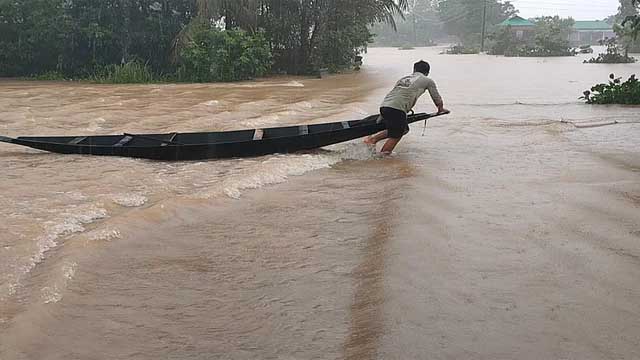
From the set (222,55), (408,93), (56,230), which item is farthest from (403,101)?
(222,55)

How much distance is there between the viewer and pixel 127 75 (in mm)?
20797

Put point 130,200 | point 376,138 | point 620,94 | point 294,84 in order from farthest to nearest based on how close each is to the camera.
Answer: point 294,84 → point 620,94 → point 376,138 → point 130,200

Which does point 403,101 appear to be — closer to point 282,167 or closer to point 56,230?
point 282,167

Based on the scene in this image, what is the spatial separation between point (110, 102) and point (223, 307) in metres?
11.9

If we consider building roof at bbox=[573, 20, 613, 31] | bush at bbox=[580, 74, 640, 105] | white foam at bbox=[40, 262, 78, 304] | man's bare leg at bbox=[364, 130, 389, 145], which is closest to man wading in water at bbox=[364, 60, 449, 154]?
man's bare leg at bbox=[364, 130, 389, 145]

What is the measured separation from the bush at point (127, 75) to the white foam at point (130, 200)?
48.4 ft

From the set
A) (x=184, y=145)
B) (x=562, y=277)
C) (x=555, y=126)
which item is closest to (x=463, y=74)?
(x=555, y=126)

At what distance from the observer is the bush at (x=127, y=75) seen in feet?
68.0

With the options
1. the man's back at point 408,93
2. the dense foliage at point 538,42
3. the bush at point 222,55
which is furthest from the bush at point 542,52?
the man's back at point 408,93

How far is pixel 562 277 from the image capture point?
4.58 meters

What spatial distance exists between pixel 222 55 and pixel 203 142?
12632 mm

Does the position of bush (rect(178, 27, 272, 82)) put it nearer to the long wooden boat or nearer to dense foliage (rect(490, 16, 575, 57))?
the long wooden boat

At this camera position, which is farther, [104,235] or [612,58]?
[612,58]

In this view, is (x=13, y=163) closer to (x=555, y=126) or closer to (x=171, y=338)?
(x=171, y=338)
